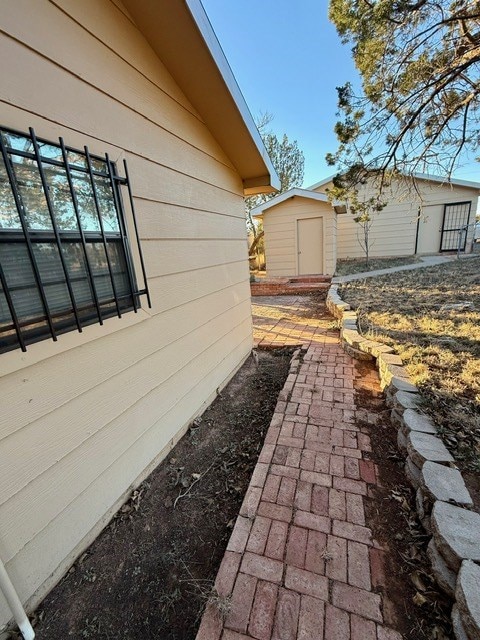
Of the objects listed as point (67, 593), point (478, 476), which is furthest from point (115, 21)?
point (478, 476)

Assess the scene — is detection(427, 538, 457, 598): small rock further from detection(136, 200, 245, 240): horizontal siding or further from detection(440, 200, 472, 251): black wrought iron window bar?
detection(440, 200, 472, 251): black wrought iron window bar

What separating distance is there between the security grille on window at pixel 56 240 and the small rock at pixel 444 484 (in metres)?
2.00

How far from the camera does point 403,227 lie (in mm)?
12391

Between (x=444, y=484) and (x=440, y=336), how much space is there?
101 inches

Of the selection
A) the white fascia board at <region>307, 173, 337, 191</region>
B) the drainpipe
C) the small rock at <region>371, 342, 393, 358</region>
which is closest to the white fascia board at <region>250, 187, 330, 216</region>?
the white fascia board at <region>307, 173, 337, 191</region>

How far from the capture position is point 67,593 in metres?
1.34

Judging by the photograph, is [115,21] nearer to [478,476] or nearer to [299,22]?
[478,476]

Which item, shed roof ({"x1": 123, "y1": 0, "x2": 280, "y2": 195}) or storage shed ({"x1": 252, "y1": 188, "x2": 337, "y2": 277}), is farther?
storage shed ({"x1": 252, "y1": 188, "x2": 337, "y2": 277})

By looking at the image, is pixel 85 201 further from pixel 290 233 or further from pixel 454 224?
pixel 454 224

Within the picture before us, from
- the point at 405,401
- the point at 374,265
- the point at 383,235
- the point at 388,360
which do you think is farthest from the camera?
the point at 383,235

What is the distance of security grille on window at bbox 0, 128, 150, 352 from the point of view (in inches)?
44.6

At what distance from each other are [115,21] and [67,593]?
314 cm

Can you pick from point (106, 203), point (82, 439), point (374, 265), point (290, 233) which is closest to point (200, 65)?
point (106, 203)

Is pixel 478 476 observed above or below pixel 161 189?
below
